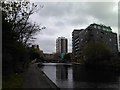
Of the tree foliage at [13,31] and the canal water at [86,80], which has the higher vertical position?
Answer: the tree foliage at [13,31]

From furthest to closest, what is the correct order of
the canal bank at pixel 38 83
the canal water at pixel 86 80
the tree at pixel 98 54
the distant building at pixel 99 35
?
the distant building at pixel 99 35, the tree at pixel 98 54, the canal water at pixel 86 80, the canal bank at pixel 38 83

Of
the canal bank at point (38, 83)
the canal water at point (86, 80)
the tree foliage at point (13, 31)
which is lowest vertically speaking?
the canal water at point (86, 80)

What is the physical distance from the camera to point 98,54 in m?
83.5

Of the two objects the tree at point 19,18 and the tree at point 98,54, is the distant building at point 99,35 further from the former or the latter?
the tree at point 19,18

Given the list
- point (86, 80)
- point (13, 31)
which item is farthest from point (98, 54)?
point (13, 31)

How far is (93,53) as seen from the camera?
8644 centimetres

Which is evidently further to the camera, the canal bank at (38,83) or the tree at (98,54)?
the tree at (98,54)

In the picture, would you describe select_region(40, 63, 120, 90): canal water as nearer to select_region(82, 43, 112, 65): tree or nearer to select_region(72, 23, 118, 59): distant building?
select_region(82, 43, 112, 65): tree

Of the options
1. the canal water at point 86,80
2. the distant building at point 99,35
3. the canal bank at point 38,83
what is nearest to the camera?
the canal bank at point 38,83

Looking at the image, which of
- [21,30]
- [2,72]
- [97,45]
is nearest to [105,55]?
[97,45]

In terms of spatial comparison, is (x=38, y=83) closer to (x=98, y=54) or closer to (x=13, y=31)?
(x=13, y=31)

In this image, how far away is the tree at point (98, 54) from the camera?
8088 centimetres

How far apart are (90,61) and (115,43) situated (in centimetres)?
8357

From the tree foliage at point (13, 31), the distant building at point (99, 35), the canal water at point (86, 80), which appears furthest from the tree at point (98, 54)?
the distant building at point (99, 35)
